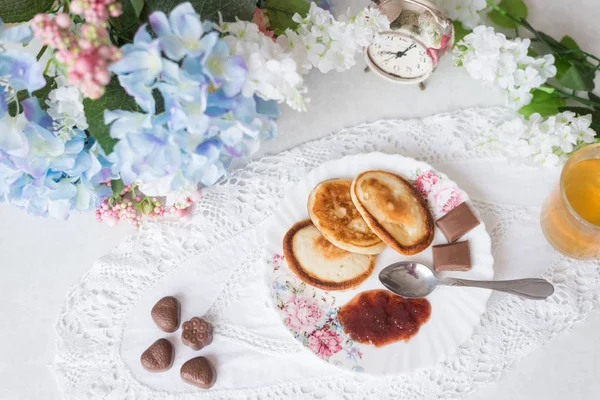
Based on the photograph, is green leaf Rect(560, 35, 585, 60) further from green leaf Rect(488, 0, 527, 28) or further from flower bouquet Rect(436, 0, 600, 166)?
green leaf Rect(488, 0, 527, 28)

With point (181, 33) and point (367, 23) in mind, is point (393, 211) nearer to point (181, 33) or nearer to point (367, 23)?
point (367, 23)

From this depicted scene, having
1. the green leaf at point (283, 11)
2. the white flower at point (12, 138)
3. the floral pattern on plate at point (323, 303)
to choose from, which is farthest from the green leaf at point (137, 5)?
the floral pattern on plate at point (323, 303)

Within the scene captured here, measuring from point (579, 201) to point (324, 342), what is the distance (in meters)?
0.58

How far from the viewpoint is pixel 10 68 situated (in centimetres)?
73

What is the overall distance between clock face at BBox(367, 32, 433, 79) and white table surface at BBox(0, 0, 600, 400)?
0.08 meters

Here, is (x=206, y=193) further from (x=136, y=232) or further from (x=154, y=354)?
A: (x=154, y=354)

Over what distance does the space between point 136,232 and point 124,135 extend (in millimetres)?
560

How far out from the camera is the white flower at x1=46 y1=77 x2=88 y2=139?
0.80 meters

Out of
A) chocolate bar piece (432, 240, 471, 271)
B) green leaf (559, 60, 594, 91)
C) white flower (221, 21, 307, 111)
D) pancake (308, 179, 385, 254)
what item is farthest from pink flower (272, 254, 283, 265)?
green leaf (559, 60, 594, 91)

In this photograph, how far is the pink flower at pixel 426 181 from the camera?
120 cm

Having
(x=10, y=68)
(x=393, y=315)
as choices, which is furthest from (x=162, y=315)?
(x=10, y=68)

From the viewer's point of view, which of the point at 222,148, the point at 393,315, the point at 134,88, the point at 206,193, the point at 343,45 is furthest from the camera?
the point at 206,193

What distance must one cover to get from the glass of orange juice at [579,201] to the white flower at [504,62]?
0.17 meters

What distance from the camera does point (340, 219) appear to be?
1.17m
